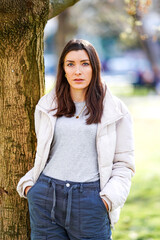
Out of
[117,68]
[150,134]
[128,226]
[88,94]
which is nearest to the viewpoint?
[88,94]

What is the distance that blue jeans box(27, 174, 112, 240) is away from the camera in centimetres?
275

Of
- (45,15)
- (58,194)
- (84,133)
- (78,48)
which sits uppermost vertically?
(45,15)

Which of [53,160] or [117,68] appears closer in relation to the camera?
[53,160]

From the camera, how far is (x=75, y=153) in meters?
2.83

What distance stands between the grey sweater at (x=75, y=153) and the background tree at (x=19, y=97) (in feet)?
1.72

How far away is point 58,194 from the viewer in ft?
9.12

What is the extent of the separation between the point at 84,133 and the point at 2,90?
0.86 metres

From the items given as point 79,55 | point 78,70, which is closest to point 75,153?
point 78,70

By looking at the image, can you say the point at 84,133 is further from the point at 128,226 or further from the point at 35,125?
the point at 128,226

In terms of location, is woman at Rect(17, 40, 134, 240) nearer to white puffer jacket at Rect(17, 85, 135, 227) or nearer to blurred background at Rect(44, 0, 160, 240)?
white puffer jacket at Rect(17, 85, 135, 227)

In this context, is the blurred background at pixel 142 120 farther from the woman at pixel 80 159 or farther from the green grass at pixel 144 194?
the woman at pixel 80 159

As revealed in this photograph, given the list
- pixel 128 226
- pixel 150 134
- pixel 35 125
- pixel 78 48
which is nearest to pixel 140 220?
pixel 128 226

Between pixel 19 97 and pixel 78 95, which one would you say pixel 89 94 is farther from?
pixel 19 97

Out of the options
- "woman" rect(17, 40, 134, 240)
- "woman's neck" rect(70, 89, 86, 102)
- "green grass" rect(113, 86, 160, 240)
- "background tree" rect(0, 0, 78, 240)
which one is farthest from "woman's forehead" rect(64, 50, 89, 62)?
"green grass" rect(113, 86, 160, 240)
